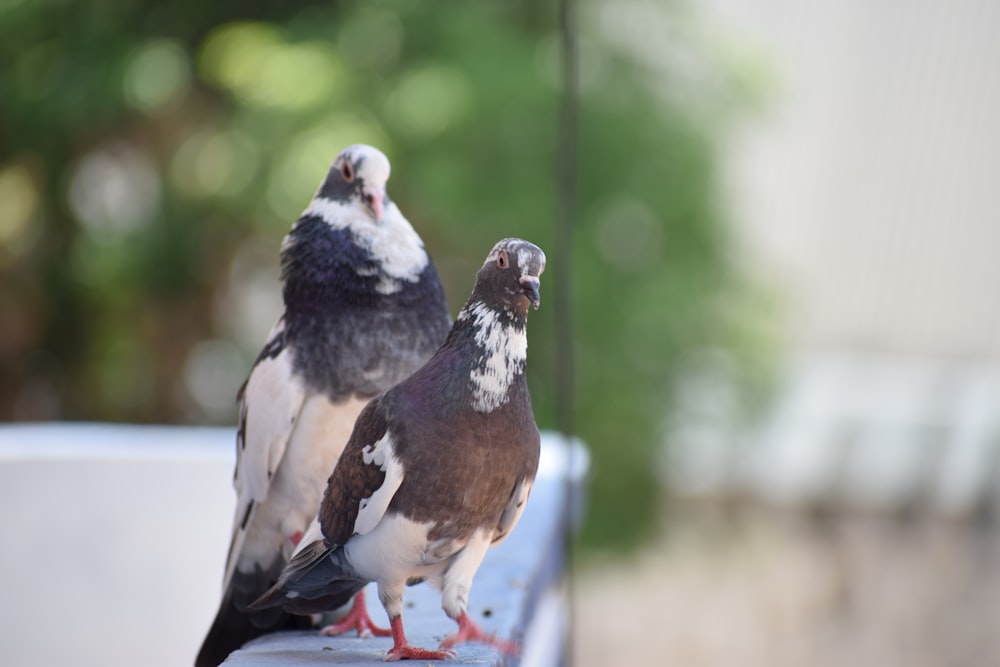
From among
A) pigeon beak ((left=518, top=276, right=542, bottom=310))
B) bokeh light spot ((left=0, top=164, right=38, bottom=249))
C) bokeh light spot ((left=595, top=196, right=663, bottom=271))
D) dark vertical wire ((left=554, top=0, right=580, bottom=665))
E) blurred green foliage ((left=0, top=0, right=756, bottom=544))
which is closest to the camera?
pigeon beak ((left=518, top=276, right=542, bottom=310))

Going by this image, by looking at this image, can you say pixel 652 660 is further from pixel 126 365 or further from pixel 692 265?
pixel 126 365

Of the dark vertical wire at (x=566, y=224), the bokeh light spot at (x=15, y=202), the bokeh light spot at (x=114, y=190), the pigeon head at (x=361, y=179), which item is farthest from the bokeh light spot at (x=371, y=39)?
the pigeon head at (x=361, y=179)

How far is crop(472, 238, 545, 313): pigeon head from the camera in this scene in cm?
39

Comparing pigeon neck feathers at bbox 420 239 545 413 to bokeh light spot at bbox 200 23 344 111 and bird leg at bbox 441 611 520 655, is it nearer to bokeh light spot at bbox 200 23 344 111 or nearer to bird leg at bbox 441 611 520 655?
bird leg at bbox 441 611 520 655

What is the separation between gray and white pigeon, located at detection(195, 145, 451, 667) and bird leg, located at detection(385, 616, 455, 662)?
7 cm

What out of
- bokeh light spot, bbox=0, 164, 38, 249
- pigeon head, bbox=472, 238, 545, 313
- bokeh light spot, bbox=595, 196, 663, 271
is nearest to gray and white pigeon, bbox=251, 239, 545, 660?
pigeon head, bbox=472, 238, 545, 313

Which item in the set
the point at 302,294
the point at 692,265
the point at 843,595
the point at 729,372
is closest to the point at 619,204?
the point at 692,265

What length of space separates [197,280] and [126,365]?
Result: 7.8 inches

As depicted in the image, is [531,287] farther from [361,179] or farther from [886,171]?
[886,171]

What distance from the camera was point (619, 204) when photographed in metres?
1.97

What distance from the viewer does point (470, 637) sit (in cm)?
44

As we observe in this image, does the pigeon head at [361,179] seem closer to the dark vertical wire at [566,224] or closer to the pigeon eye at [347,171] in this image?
the pigeon eye at [347,171]

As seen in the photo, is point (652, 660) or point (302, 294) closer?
point (302, 294)

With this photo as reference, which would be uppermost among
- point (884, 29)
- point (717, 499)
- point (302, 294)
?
point (884, 29)
